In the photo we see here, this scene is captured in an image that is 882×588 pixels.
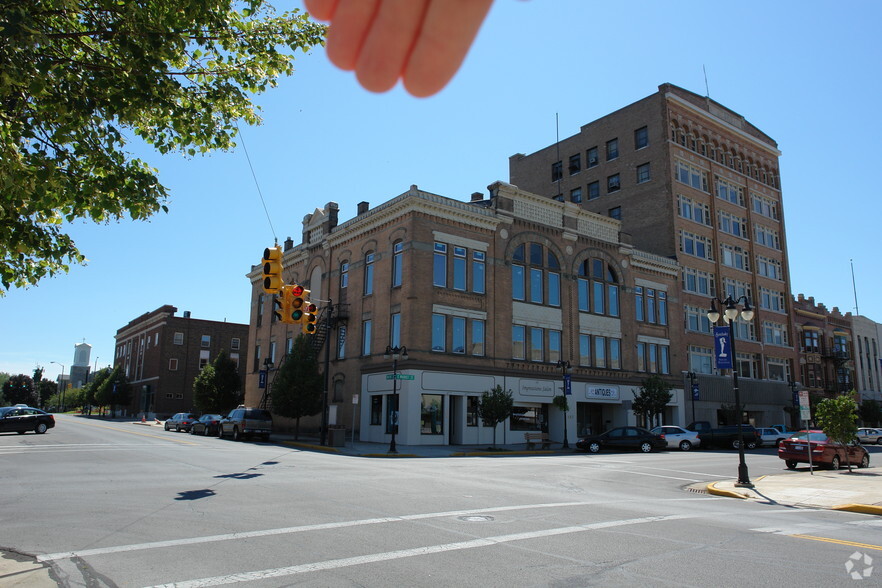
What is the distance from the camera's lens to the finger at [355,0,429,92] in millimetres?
1063

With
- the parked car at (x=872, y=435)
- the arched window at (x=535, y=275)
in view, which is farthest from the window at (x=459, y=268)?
the parked car at (x=872, y=435)

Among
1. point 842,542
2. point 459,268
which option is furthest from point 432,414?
point 842,542

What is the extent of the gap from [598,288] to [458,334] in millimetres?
13197

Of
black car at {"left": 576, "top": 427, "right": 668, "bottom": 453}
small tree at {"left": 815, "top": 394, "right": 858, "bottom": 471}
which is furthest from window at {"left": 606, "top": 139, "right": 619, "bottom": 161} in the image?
small tree at {"left": 815, "top": 394, "right": 858, "bottom": 471}

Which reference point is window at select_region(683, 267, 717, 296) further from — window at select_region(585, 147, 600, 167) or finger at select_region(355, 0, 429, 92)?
finger at select_region(355, 0, 429, 92)

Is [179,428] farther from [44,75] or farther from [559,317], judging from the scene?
[44,75]

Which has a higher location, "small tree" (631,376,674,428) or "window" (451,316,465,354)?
"window" (451,316,465,354)

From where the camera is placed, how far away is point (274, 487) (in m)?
15.0

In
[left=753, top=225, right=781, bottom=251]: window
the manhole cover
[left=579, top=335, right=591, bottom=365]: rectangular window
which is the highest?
[left=753, top=225, right=781, bottom=251]: window

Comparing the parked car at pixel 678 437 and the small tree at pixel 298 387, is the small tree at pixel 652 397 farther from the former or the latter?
the small tree at pixel 298 387

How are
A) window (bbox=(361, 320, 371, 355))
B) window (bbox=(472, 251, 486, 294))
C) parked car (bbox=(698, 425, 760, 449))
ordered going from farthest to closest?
1. parked car (bbox=(698, 425, 760, 449))
2. window (bbox=(361, 320, 371, 355))
3. window (bbox=(472, 251, 486, 294))

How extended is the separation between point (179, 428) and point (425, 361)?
2496 cm

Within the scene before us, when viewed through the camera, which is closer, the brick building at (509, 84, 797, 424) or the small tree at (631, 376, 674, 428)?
the small tree at (631, 376, 674, 428)

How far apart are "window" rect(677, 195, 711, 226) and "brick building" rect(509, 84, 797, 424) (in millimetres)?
128
